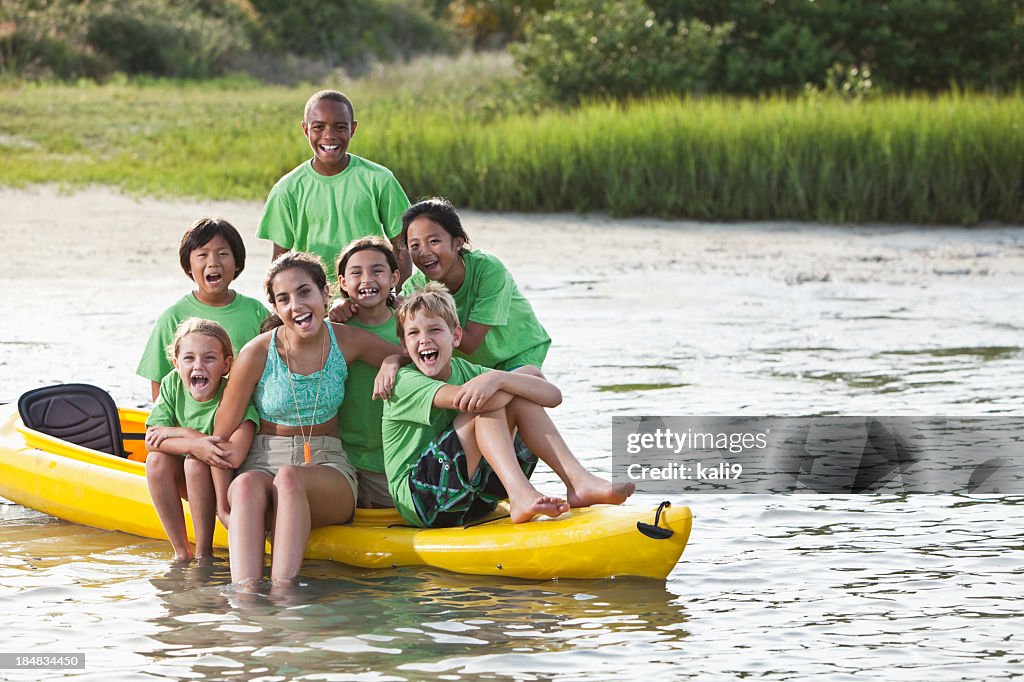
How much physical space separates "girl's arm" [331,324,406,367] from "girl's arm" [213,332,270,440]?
10.1 inches

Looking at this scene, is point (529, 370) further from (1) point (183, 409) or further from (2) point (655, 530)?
(1) point (183, 409)

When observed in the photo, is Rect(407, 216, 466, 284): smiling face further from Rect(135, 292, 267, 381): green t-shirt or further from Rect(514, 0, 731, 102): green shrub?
Rect(514, 0, 731, 102): green shrub

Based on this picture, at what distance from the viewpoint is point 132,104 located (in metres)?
19.5

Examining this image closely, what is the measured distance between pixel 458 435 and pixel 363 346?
45 centimetres

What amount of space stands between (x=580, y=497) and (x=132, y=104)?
15.4m

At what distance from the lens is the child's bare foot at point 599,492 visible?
17.0 feet

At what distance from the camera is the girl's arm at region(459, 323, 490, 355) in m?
5.49

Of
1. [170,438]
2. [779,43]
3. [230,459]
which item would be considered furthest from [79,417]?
[779,43]

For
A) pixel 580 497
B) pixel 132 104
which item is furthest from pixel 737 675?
pixel 132 104

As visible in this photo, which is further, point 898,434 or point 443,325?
point 898,434

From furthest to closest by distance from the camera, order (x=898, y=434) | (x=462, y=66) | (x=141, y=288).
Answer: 1. (x=462, y=66)
2. (x=141, y=288)
3. (x=898, y=434)

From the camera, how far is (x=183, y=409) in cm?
530

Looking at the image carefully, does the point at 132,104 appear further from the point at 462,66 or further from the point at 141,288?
the point at 141,288

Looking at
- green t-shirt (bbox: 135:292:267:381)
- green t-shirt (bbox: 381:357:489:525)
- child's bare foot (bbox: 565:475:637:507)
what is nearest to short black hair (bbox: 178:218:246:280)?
green t-shirt (bbox: 135:292:267:381)
